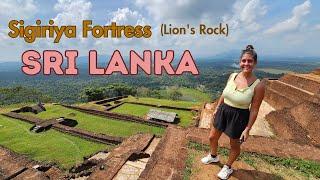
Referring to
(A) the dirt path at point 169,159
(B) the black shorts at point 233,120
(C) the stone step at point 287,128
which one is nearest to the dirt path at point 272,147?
(A) the dirt path at point 169,159

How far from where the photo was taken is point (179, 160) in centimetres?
578

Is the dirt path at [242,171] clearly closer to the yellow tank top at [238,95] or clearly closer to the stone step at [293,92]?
the yellow tank top at [238,95]

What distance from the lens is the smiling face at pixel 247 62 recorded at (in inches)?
176

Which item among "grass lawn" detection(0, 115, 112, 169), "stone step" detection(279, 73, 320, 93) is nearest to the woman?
"grass lawn" detection(0, 115, 112, 169)

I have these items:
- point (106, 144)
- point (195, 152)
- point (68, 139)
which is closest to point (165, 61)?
point (106, 144)

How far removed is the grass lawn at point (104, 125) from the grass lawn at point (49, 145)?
2.58 metres

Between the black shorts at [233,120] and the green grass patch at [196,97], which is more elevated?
the black shorts at [233,120]

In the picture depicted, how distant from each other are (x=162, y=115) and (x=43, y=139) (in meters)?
9.01

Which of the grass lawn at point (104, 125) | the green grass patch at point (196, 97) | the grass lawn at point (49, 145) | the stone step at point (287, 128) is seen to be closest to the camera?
the stone step at point (287, 128)

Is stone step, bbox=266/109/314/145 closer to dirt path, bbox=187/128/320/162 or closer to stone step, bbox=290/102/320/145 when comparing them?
stone step, bbox=290/102/320/145

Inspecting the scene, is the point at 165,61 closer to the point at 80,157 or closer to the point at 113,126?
the point at 80,157

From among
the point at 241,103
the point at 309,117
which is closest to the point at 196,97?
the point at 309,117

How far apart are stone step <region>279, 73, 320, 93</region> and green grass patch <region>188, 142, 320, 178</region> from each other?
10.5 meters

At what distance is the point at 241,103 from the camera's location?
458 cm
